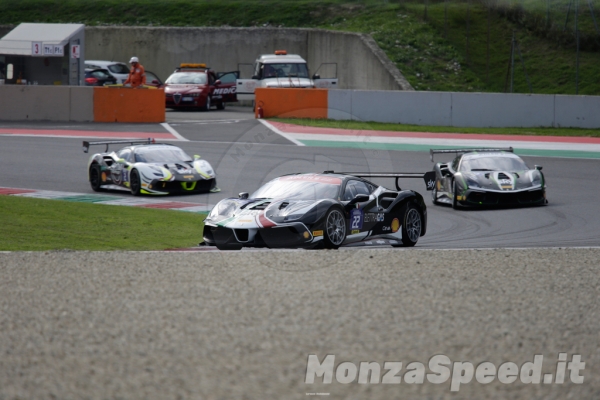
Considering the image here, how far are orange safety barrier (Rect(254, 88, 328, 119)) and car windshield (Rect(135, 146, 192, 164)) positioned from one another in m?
11.7

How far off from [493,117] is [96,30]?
22.6 meters

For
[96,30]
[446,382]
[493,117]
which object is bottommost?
[446,382]

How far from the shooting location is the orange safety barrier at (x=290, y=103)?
97.4ft

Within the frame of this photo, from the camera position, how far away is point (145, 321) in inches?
274

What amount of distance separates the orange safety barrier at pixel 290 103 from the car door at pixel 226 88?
17.6ft

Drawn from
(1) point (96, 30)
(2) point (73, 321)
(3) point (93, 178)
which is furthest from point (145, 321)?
(1) point (96, 30)

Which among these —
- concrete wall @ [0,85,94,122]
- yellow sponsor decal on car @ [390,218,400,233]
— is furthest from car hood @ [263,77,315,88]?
yellow sponsor decal on car @ [390,218,400,233]

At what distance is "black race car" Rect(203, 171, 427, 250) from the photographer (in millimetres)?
10938

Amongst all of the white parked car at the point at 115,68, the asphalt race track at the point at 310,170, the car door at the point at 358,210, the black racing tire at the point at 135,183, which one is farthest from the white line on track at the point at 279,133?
the car door at the point at 358,210

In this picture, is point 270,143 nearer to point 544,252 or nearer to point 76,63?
point 76,63

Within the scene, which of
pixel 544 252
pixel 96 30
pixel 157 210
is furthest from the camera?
pixel 96 30

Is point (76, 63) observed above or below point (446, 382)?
above

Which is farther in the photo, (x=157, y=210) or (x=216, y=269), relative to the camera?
(x=157, y=210)

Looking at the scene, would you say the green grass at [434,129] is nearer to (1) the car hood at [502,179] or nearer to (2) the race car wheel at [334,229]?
(1) the car hood at [502,179]
